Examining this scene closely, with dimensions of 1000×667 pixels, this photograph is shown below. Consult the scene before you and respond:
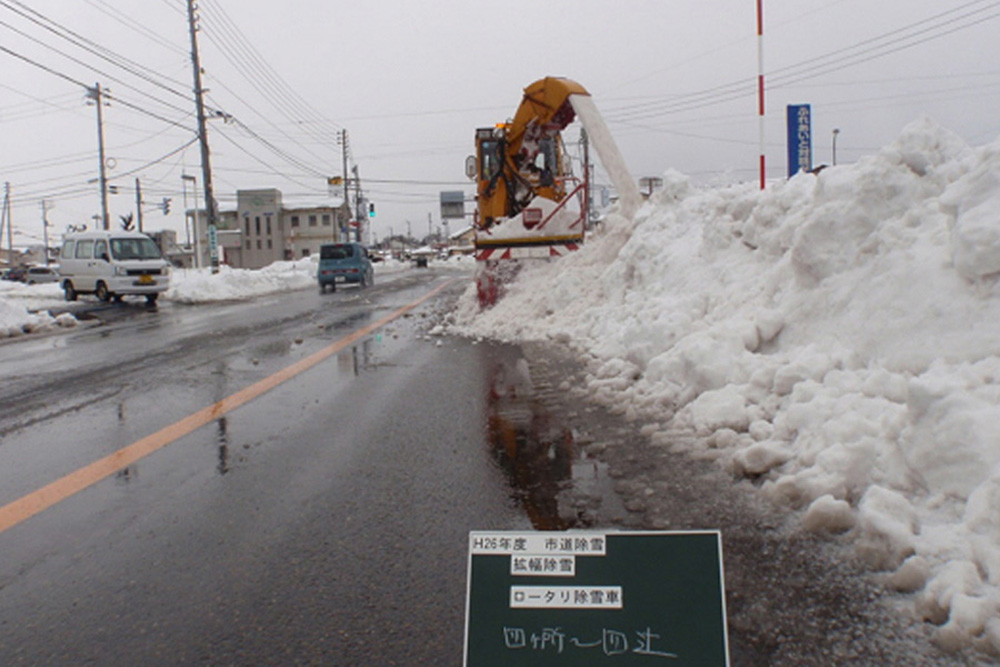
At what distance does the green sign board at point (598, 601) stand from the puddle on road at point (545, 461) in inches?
57.1

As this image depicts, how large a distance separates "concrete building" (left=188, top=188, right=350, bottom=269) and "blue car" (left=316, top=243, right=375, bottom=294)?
48.6 metres

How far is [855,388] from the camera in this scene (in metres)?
3.60

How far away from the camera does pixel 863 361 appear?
12.9 feet

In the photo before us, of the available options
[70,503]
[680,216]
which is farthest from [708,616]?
[680,216]

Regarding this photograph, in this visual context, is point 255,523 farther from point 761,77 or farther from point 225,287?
point 225,287

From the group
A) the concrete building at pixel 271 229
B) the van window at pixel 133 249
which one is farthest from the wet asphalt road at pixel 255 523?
the concrete building at pixel 271 229

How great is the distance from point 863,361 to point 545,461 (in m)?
1.85

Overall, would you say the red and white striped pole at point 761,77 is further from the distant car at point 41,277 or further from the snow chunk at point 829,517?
the distant car at point 41,277

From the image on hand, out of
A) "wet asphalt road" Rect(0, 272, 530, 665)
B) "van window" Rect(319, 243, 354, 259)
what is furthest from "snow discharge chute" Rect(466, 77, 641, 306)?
"van window" Rect(319, 243, 354, 259)

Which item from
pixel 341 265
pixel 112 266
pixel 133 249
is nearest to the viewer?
pixel 112 266

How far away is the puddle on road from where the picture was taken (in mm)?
3338

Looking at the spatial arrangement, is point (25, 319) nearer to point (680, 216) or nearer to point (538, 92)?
point (538, 92)

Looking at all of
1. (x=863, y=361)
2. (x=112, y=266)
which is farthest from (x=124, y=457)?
(x=112, y=266)

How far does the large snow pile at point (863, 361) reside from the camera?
2.53 m
